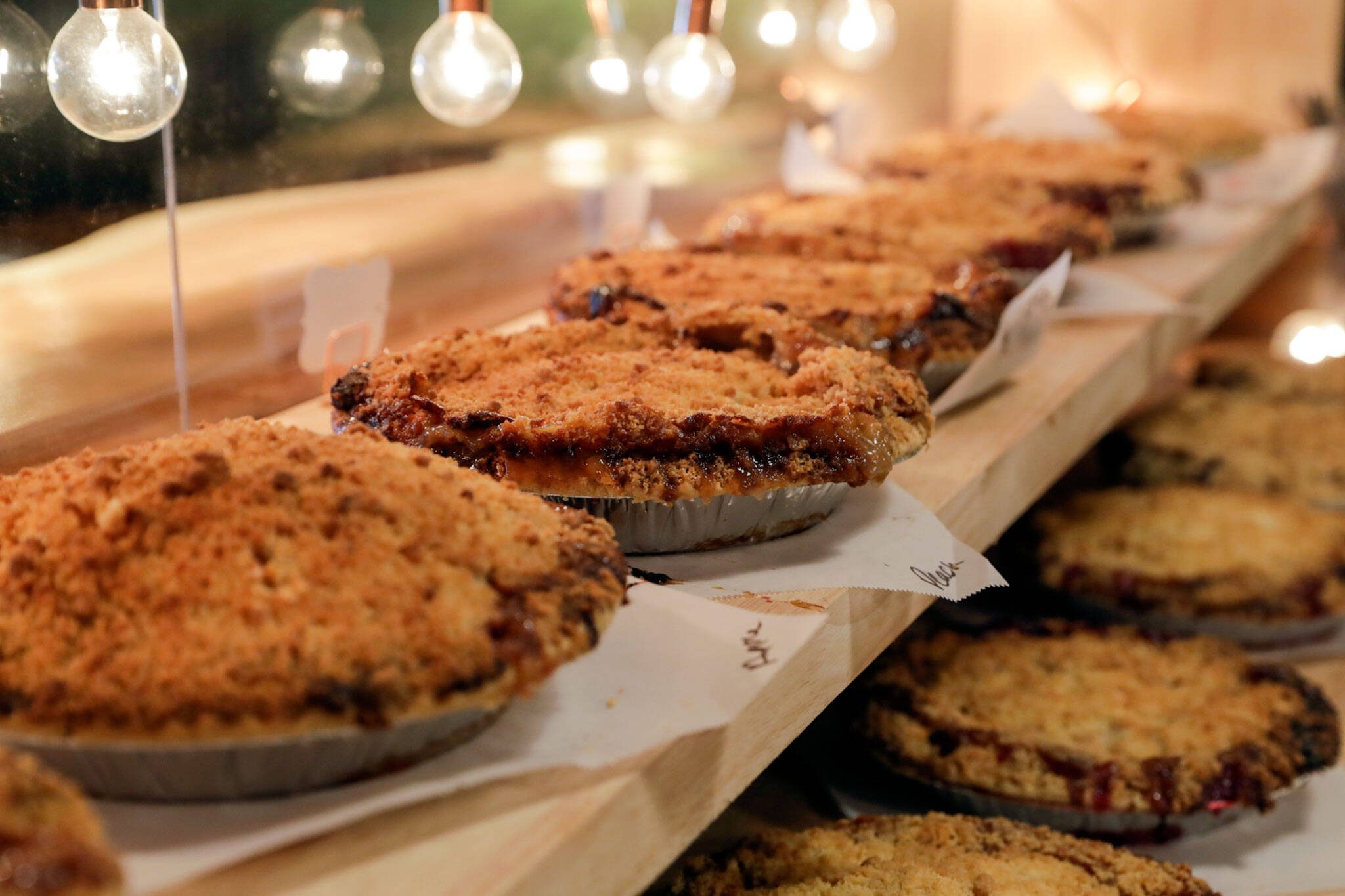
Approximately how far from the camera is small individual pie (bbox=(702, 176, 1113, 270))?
1.95 metres

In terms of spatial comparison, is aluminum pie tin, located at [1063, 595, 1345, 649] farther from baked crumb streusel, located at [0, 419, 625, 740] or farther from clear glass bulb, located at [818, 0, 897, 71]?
baked crumb streusel, located at [0, 419, 625, 740]

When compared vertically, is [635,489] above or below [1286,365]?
above

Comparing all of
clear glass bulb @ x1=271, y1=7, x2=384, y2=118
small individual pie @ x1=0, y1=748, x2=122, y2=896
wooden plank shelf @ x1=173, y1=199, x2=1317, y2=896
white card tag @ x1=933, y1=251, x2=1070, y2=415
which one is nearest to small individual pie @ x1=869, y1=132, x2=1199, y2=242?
white card tag @ x1=933, y1=251, x2=1070, y2=415

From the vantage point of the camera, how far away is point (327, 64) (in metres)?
1.69

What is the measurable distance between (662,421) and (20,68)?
2.21ft

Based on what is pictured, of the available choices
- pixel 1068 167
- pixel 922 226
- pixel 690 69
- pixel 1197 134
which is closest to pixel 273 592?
pixel 690 69

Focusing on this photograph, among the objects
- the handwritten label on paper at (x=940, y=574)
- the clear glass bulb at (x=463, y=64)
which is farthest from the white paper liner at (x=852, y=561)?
the clear glass bulb at (x=463, y=64)

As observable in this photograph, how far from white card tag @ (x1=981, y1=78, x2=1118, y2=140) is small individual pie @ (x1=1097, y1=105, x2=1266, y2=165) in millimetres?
75

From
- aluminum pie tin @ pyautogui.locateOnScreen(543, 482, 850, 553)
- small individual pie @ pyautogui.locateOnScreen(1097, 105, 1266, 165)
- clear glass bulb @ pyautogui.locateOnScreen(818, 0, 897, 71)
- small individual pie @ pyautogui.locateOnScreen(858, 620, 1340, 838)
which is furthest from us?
small individual pie @ pyautogui.locateOnScreen(1097, 105, 1266, 165)

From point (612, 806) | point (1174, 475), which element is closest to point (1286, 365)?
point (1174, 475)

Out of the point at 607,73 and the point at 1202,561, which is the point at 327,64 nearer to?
the point at 607,73

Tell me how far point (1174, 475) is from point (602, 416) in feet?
5.53

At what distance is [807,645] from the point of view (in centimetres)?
102

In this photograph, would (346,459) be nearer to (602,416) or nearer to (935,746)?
(602,416)
